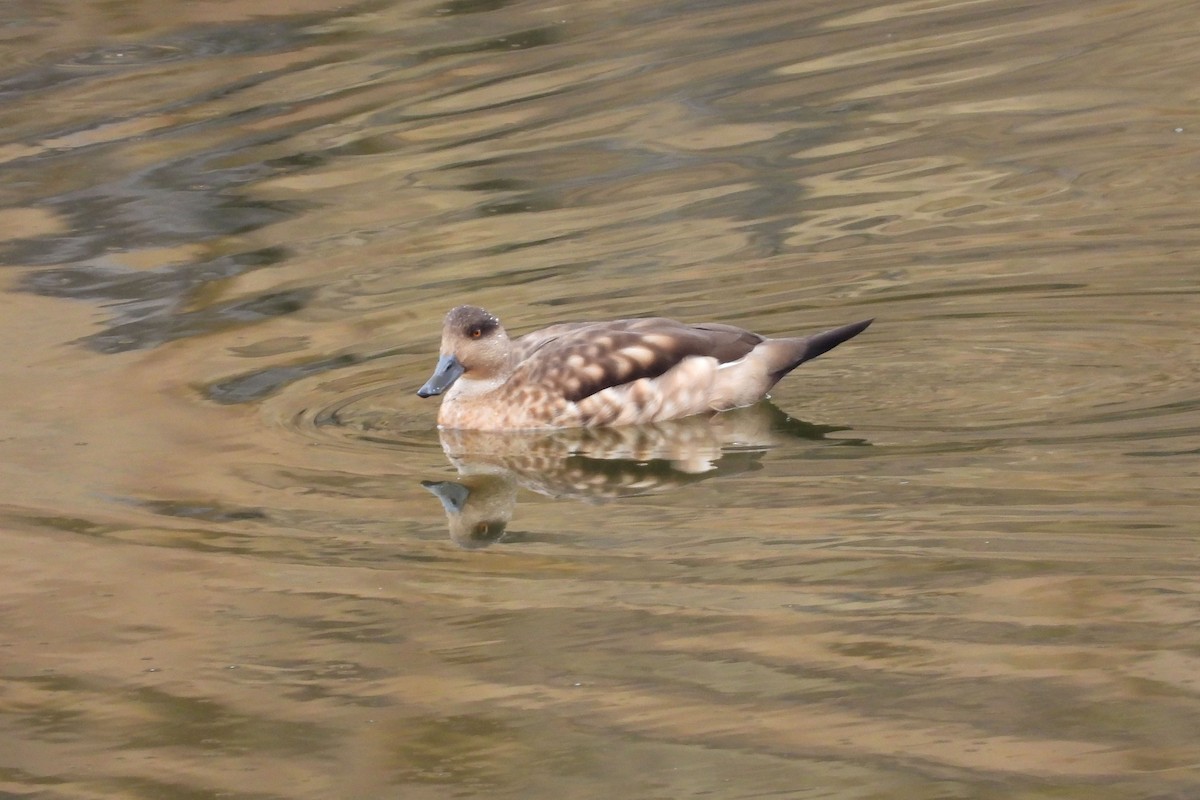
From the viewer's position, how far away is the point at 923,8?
16156 mm

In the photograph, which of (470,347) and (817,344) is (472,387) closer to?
(470,347)

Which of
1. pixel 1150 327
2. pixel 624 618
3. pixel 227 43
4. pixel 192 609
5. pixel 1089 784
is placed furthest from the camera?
pixel 227 43

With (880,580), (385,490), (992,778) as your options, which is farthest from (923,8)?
(992,778)

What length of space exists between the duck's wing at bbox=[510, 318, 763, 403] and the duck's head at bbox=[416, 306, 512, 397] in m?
0.13

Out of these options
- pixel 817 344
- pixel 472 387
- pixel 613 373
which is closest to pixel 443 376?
pixel 472 387

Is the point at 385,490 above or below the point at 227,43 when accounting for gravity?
below

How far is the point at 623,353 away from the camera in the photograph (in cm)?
848

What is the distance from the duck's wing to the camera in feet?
27.7

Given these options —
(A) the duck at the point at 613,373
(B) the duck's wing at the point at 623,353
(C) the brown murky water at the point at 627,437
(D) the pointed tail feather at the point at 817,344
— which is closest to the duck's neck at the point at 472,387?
(A) the duck at the point at 613,373

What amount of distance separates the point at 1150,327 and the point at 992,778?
420cm

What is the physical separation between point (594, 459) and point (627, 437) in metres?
0.31

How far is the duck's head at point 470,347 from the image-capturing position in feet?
28.3

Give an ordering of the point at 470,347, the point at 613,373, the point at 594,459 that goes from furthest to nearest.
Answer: the point at 470,347
the point at 613,373
the point at 594,459

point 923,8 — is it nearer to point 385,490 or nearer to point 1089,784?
point 385,490
